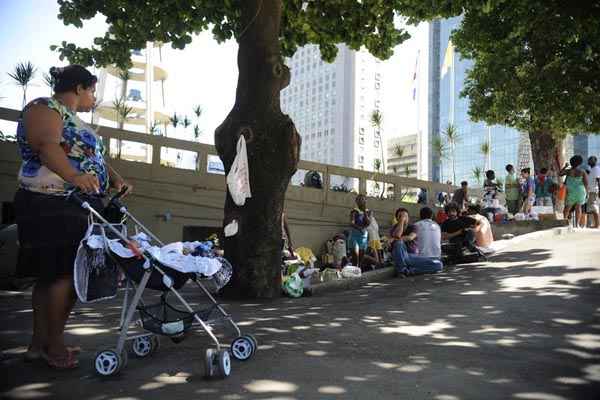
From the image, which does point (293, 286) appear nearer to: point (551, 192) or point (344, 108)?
point (551, 192)

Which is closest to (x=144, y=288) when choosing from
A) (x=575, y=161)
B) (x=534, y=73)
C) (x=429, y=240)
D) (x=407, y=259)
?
(x=407, y=259)

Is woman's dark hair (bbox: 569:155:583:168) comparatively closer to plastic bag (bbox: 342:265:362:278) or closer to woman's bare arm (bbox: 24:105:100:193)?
plastic bag (bbox: 342:265:362:278)

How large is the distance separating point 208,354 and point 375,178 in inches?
589

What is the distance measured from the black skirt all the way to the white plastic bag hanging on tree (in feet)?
13.1

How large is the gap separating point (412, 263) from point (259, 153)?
3.90 metres

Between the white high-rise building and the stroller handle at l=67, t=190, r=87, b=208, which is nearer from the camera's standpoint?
the stroller handle at l=67, t=190, r=87, b=208

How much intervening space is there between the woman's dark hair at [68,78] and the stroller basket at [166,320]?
169 cm

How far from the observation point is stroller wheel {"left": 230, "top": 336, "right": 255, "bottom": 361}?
12.3 ft

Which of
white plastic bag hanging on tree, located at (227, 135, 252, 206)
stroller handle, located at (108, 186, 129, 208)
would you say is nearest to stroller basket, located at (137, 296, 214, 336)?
stroller handle, located at (108, 186, 129, 208)

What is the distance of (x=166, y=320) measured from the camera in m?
3.77

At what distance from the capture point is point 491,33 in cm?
1717

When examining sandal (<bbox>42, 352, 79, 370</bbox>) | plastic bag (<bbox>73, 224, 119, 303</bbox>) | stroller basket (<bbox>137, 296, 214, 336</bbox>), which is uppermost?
plastic bag (<bbox>73, 224, 119, 303</bbox>)

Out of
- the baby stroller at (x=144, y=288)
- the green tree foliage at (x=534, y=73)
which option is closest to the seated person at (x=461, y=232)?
the green tree foliage at (x=534, y=73)

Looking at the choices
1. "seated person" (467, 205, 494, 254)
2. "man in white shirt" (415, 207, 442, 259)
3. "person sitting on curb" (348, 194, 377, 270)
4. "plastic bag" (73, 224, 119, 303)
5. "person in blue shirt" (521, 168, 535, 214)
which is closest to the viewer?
"plastic bag" (73, 224, 119, 303)
